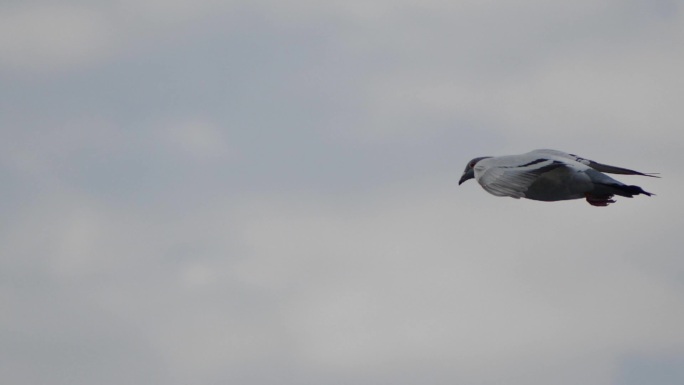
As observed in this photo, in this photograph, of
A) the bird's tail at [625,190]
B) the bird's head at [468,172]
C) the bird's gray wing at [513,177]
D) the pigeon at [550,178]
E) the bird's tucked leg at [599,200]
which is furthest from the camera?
the bird's head at [468,172]

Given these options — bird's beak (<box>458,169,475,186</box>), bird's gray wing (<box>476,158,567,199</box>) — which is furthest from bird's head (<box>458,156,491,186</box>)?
bird's gray wing (<box>476,158,567,199</box>)

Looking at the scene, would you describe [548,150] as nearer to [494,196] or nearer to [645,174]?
[645,174]

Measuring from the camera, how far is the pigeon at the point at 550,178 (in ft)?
134

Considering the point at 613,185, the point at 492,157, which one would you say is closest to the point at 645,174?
the point at 613,185

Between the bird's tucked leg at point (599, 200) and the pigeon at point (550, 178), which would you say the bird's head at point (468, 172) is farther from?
the bird's tucked leg at point (599, 200)

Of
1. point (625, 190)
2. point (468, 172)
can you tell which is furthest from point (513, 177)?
point (468, 172)

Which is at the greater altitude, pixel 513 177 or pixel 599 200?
pixel 599 200

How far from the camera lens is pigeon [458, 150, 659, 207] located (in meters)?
40.9

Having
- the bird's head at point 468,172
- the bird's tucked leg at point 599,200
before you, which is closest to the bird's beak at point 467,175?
the bird's head at point 468,172

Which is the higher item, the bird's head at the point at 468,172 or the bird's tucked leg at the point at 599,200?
the bird's head at the point at 468,172

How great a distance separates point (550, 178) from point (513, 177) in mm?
2847

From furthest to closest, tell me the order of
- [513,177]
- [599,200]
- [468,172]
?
[468,172] < [599,200] < [513,177]

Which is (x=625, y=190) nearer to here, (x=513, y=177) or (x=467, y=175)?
(x=513, y=177)

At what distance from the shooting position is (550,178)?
A: 43250 mm
